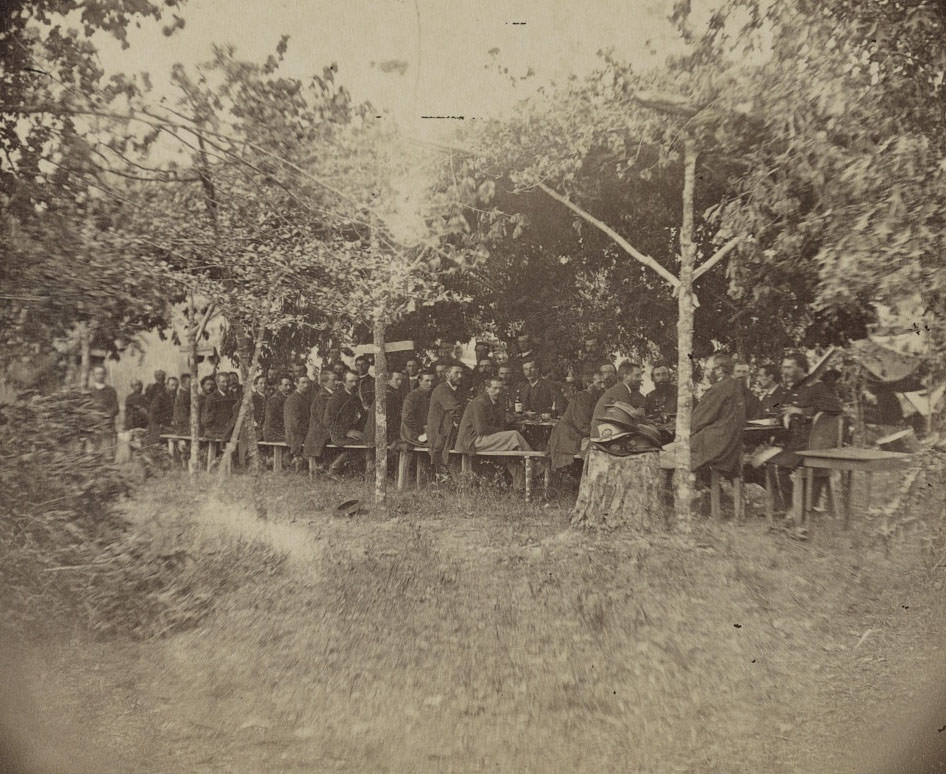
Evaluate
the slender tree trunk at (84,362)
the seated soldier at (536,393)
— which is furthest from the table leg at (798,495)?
the slender tree trunk at (84,362)

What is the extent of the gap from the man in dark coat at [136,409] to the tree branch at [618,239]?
53.3 inches

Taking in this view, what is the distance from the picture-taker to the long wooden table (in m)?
2.18

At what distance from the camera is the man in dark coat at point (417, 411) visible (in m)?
2.22

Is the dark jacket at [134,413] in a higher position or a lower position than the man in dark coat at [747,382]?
lower

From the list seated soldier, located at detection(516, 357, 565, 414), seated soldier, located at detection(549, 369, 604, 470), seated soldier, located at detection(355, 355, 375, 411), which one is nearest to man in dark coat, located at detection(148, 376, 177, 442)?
seated soldier, located at detection(355, 355, 375, 411)

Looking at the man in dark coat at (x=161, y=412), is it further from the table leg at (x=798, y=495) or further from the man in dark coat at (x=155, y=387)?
the table leg at (x=798, y=495)

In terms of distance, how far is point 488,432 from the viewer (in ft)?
7.36

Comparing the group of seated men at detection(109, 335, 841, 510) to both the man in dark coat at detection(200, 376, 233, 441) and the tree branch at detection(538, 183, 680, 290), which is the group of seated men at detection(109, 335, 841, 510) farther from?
the tree branch at detection(538, 183, 680, 290)

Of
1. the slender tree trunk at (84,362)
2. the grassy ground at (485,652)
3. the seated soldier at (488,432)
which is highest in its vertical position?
the slender tree trunk at (84,362)

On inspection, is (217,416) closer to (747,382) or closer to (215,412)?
(215,412)

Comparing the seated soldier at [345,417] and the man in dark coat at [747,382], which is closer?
the man in dark coat at [747,382]

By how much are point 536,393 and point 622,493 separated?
40 centimetres

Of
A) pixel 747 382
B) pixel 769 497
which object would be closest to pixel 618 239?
pixel 747 382

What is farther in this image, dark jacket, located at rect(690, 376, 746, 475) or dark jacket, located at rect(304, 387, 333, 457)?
dark jacket, located at rect(304, 387, 333, 457)
